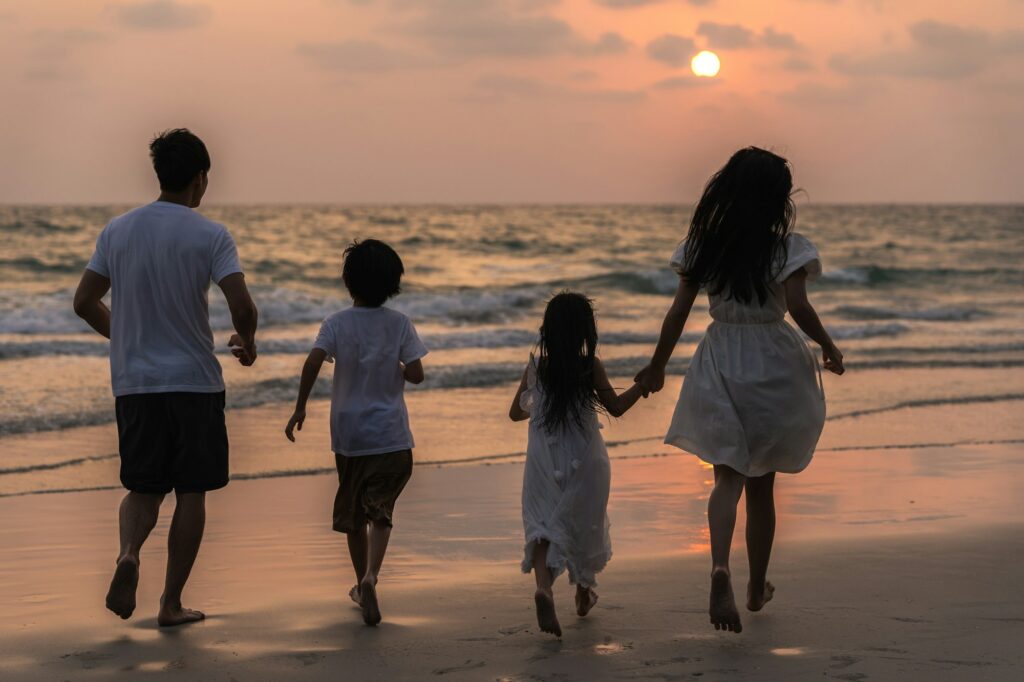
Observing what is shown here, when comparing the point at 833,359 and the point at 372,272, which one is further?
the point at 372,272

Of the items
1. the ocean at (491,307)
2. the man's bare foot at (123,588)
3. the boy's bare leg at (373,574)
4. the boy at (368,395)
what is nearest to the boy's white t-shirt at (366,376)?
the boy at (368,395)

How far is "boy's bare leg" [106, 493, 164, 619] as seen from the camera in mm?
4422

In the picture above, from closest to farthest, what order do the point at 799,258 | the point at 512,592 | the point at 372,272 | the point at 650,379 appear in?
the point at 799,258 < the point at 650,379 < the point at 372,272 < the point at 512,592

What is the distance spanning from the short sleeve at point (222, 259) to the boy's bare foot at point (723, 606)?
1.94 m

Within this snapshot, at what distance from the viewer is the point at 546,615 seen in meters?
4.41

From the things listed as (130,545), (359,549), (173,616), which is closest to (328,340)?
(359,549)

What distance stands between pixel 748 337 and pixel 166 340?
6.62ft

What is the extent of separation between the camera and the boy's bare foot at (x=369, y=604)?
15.4ft

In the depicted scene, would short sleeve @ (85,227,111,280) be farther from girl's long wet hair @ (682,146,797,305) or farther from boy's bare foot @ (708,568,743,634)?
boy's bare foot @ (708,568,743,634)

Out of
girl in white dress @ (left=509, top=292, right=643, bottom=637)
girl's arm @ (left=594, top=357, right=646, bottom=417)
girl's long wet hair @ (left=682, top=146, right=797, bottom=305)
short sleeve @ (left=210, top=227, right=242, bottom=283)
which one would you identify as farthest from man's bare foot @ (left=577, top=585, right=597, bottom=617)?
short sleeve @ (left=210, top=227, right=242, bottom=283)

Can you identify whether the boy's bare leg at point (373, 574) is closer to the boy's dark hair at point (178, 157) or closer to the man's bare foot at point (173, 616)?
the man's bare foot at point (173, 616)

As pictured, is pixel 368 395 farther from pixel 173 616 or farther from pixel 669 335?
pixel 669 335

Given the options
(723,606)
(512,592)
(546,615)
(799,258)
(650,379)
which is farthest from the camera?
(512,592)

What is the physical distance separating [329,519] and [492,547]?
1090mm
